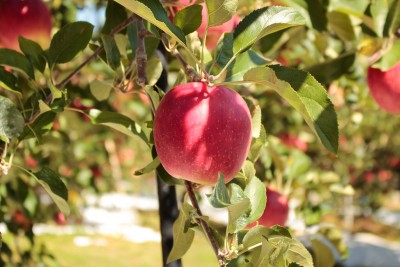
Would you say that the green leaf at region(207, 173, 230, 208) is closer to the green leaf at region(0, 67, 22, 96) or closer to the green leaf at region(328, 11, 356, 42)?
the green leaf at region(0, 67, 22, 96)

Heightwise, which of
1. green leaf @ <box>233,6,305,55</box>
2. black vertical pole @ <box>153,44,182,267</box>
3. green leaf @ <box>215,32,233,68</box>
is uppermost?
green leaf @ <box>233,6,305,55</box>

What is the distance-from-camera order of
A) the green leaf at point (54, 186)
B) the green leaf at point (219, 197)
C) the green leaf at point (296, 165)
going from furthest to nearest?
the green leaf at point (296, 165), the green leaf at point (54, 186), the green leaf at point (219, 197)

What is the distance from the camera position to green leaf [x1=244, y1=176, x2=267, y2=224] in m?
0.73

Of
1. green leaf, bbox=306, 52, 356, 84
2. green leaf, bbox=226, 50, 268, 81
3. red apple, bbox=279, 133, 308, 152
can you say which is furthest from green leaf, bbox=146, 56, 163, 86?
red apple, bbox=279, 133, 308, 152

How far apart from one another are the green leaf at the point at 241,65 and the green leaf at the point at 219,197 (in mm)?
177

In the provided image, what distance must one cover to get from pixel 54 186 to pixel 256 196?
26 cm

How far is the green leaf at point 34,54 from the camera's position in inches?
33.3

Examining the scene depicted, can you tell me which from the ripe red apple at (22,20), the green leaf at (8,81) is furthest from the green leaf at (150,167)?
the ripe red apple at (22,20)

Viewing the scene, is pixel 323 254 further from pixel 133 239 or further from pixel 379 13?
pixel 133 239

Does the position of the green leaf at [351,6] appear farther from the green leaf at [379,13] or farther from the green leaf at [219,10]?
the green leaf at [219,10]

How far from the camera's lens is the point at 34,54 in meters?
0.86

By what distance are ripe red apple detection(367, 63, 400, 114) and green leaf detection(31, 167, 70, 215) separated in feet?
1.78

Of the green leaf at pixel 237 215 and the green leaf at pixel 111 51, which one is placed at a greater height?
the green leaf at pixel 111 51

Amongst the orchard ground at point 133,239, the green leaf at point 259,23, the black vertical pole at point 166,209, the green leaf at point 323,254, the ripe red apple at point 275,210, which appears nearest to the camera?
the green leaf at point 259,23
